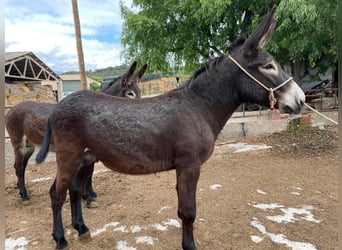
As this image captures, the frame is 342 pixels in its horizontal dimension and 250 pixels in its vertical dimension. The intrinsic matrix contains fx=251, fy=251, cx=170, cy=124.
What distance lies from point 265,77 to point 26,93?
50.8ft

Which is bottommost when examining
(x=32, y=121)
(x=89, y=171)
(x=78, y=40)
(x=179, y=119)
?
(x=89, y=171)

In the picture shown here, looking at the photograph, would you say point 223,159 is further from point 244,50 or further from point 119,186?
point 244,50

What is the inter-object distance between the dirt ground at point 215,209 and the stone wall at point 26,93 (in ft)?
32.2

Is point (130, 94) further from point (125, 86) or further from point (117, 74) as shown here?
point (117, 74)

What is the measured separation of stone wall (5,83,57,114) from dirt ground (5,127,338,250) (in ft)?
32.2

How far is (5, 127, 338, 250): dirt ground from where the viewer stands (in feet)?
8.61

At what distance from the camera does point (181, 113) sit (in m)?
2.23

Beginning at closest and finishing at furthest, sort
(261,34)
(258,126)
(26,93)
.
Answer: (261,34) → (258,126) → (26,93)

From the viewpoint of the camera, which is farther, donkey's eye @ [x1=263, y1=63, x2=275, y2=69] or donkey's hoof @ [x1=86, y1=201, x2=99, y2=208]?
donkey's hoof @ [x1=86, y1=201, x2=99, y2=208]

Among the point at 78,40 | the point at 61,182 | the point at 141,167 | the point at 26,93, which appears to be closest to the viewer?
the point at 141,167

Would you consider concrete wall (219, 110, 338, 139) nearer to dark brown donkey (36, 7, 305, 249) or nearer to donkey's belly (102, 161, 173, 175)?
dark brown donkey (36, 7, 305, 249)

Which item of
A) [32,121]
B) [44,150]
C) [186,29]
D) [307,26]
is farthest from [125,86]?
[186,29]

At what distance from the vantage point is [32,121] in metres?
3.69

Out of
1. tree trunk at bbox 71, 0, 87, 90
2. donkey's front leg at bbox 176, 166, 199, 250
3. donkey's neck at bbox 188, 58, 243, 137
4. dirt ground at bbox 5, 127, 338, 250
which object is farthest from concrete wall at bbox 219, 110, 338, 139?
donkey's front leg at bbox 176, 166, 199, 250
